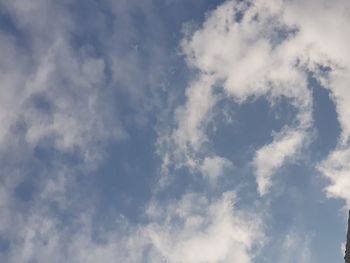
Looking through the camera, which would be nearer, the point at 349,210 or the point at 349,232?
the point at 349,232

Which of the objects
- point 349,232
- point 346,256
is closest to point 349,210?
point 349,232

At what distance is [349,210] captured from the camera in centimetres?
3253

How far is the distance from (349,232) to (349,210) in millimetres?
3511

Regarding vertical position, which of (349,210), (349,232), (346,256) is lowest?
(346,256)

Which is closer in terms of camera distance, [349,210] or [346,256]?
[346,256]

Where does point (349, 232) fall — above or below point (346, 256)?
above

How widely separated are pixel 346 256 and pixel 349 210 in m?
6.44

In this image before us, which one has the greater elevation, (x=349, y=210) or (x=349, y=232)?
(x=349, y=210)

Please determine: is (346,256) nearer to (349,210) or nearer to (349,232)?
(349,232)

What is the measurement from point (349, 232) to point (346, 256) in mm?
3203

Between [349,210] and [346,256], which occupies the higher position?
[349,210]

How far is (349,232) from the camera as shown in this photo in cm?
3047
